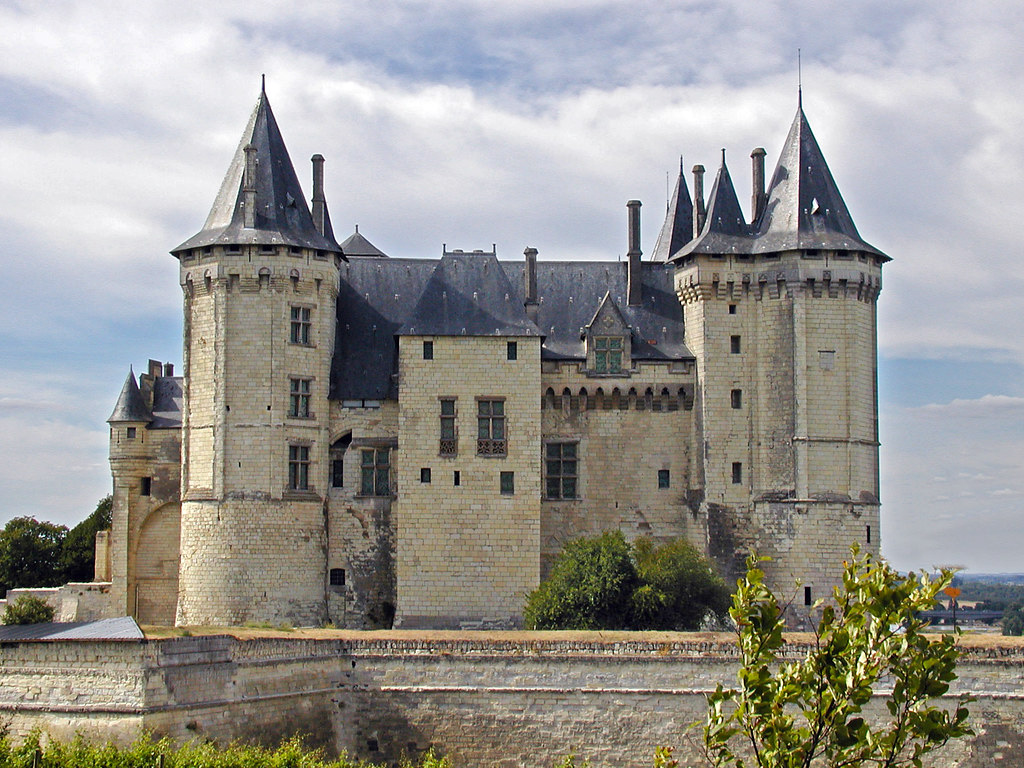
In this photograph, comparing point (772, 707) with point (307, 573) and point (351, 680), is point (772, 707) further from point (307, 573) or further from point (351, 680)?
point (307, 573)

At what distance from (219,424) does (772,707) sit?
30.6m

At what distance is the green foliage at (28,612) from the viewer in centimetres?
3566

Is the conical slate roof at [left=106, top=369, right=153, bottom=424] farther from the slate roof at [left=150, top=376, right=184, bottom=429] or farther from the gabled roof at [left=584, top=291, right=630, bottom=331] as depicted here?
the gabled roof at [left=584, top=291, right=630, bottom=331]

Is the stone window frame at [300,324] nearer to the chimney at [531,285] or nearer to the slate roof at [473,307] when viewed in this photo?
the slate roof at [473,307]

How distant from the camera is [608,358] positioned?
4250 centimetres

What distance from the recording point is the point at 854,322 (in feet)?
133

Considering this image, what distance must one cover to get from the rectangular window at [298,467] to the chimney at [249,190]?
6982 millimetres

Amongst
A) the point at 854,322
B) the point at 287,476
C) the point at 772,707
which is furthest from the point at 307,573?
the point at 772,707

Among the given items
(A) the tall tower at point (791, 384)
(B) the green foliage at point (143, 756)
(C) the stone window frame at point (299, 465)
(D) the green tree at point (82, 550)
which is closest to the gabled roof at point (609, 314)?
(A) the tall tower at point (791, 384)

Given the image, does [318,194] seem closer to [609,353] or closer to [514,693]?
[609,353]

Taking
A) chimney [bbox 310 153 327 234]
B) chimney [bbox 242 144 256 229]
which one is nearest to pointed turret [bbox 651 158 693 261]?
chimney [bbox 310 153 327 234]

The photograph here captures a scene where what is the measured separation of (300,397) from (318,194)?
7.25m

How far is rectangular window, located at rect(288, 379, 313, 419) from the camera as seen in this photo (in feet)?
133

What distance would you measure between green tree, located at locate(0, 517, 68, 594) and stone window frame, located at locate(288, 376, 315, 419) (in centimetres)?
1945
